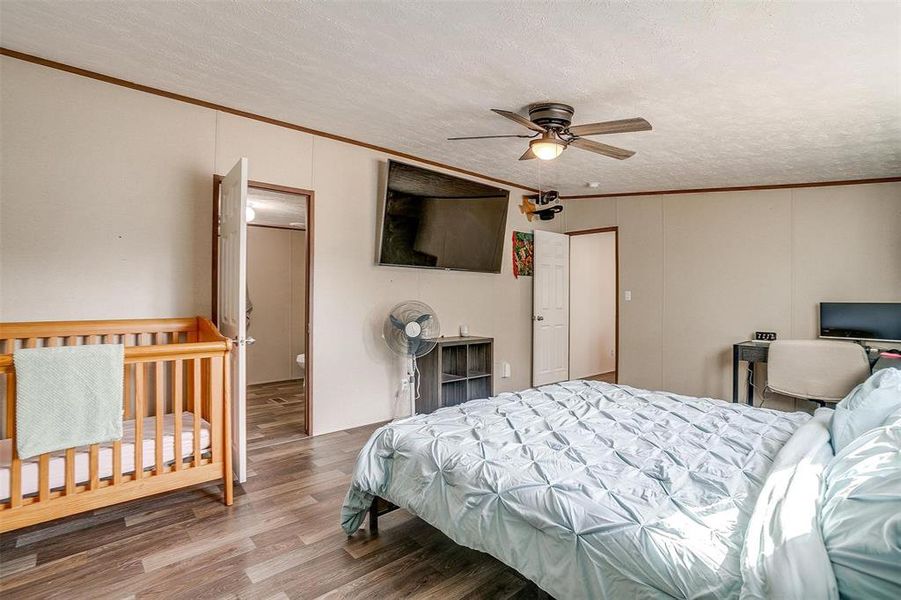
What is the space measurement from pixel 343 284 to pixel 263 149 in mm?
1269

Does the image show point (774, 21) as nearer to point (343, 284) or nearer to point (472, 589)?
point (472, 589)

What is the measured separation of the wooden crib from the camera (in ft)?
6.94

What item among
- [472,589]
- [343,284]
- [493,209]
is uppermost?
[493,209]

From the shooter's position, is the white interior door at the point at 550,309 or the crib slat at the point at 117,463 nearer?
the crib slat at the point at 117,463

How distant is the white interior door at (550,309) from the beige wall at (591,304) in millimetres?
237

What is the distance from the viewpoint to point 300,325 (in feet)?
21.7

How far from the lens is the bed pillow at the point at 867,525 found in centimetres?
99

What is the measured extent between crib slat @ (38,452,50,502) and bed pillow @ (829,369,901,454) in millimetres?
3389

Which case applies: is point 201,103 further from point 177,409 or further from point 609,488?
point 609,488

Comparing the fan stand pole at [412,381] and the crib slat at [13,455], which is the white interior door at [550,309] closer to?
the fan stand pole at [412,381]

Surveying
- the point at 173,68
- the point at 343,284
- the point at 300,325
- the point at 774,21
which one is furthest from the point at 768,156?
the point at 300,325

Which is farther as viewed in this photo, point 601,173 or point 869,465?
point 601,173

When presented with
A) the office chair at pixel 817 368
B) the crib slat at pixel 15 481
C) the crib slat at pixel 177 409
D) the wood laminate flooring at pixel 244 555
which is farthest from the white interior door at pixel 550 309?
the crib slat at pixel 15 481

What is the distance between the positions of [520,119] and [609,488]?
6.63 feet
